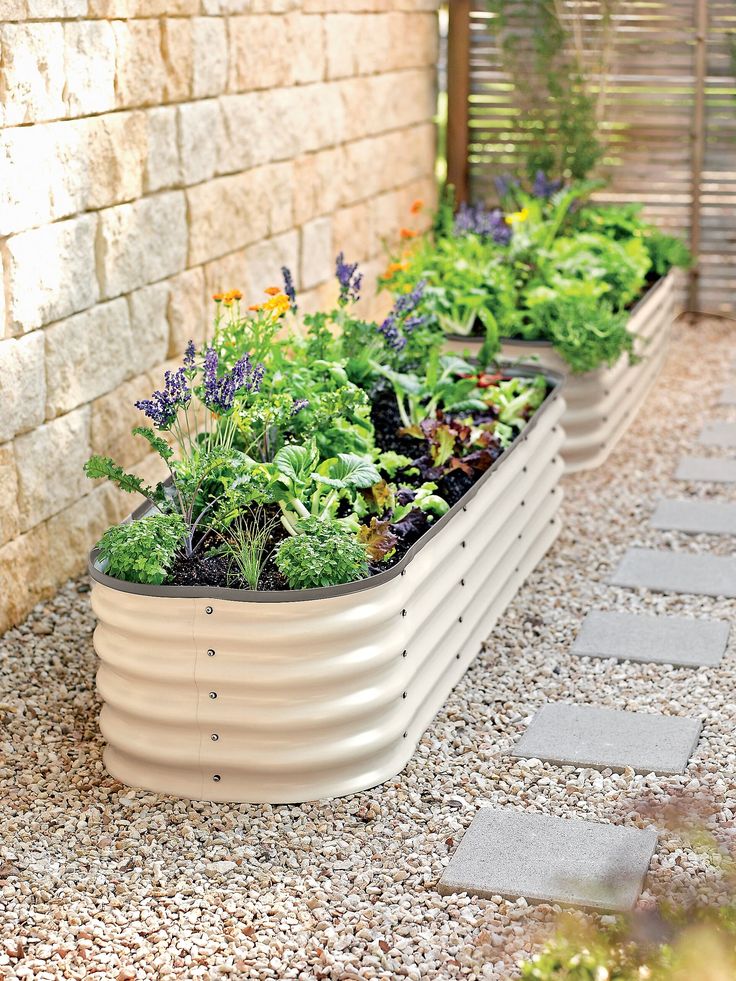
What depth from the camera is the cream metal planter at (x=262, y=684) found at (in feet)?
9.18

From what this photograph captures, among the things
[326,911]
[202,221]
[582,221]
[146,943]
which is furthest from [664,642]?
[582,221]

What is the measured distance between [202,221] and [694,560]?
218 centimetres

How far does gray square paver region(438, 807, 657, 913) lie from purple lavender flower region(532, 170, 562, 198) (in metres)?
4.87

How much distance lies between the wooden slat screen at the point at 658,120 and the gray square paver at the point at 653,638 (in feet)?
16.5

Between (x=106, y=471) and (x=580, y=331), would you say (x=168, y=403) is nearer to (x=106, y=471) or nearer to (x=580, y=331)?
(x=106, y=471)

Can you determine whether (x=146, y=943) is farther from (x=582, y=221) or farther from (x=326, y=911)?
(x=582, y=221)

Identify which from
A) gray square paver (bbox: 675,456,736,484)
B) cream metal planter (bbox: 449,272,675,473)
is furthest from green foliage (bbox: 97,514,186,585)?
gray square paver (bbox: 675,456,736,484)

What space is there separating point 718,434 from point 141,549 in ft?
12.2

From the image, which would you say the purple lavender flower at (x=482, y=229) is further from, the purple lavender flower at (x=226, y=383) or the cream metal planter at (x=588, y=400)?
the purple lavender flower at (x=226, y=383)

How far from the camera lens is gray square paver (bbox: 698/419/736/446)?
19.3 feet

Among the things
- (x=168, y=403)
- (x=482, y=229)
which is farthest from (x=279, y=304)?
(x=482, y=229)

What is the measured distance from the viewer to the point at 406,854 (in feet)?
9.06

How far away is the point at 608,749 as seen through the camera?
318 cm

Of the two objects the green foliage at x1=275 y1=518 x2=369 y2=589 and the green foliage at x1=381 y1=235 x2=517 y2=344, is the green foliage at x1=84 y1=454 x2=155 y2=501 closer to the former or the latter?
the green foliage at x1=275 y1=518 x2=369 y2=589
